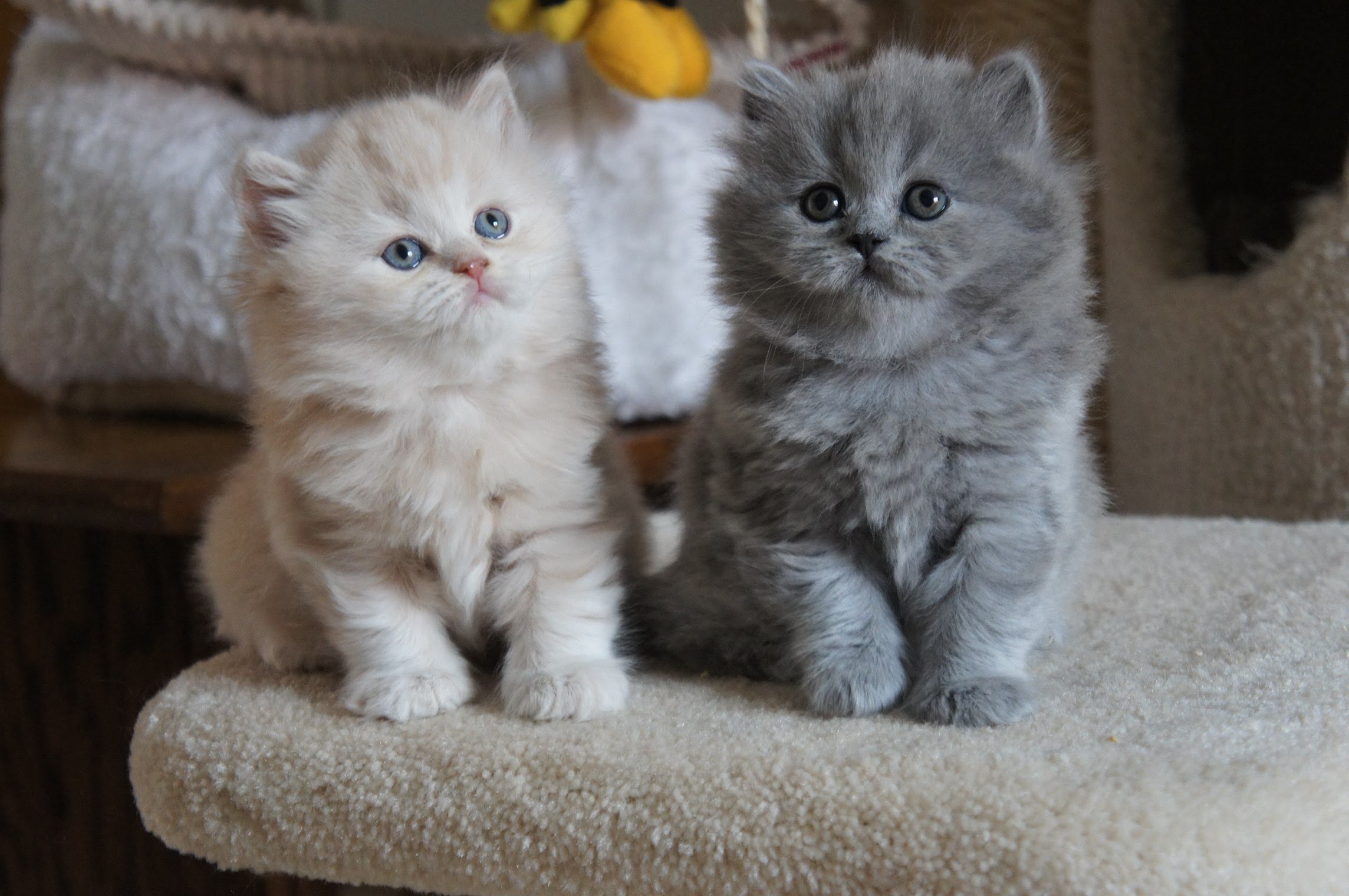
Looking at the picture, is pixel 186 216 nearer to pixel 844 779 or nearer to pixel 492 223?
pixel 492 223

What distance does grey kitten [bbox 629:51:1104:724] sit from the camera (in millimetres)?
889

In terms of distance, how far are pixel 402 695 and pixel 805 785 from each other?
358mm

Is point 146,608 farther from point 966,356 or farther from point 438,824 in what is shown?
point 966,356

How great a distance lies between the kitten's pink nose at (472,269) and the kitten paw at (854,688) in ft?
1.34

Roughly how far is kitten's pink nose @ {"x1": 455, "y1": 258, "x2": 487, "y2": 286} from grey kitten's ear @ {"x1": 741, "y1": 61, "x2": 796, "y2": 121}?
0.27 m

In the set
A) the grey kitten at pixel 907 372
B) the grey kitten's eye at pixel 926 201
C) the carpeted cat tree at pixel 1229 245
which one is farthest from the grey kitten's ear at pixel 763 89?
the carpeted cat tree at pixel 1229 245

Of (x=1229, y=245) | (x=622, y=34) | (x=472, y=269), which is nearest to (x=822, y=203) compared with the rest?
(x=472, y=269)

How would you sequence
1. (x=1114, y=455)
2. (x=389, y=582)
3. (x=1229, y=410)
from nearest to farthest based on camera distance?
(x=389, y=582), (x=1229, y=410), (x=1114, y=455)

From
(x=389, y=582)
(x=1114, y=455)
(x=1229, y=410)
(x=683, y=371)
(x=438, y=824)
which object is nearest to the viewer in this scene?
(x=438, y=824)

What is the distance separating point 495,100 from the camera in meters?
1.04

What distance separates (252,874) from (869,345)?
28.2 inches

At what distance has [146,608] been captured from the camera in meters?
1.52

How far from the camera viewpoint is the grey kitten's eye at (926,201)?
89 centimetres

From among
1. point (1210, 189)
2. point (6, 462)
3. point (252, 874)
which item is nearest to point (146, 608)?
point (6, 462)
